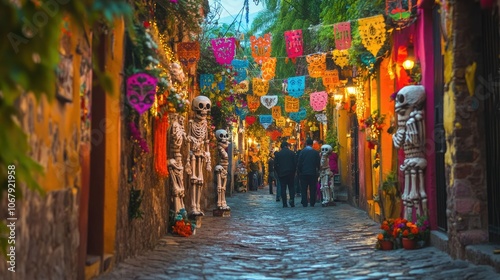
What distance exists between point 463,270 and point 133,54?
4.32 metres

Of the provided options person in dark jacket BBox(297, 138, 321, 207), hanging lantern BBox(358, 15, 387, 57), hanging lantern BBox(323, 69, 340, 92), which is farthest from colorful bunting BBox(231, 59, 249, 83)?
hanging lantern BBox(358, 15, 387, 57)

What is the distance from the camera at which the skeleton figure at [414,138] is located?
9828mm

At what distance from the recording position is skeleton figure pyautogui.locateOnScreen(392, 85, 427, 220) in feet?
32.2

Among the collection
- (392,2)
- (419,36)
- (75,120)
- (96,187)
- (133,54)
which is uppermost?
(392,2)

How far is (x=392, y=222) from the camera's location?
9844 mm

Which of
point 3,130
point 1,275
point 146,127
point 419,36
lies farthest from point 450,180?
point 3,130

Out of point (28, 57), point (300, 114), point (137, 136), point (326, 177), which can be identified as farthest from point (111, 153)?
point (300, 114)

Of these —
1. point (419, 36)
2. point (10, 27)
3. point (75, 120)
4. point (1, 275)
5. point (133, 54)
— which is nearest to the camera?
point (10, 27)

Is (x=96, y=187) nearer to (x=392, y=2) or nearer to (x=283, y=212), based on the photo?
(x=392, y=2)

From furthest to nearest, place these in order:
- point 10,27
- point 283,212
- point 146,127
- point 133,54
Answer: point 283,212, point 146,127, point 133,54, point 10,27

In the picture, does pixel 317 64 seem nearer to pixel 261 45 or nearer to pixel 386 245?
pixel 261 45

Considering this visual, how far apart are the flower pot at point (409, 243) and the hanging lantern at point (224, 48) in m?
7.62

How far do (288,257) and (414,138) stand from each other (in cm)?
Answer: 241

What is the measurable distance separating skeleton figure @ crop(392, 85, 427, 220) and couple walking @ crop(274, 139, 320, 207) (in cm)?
972
